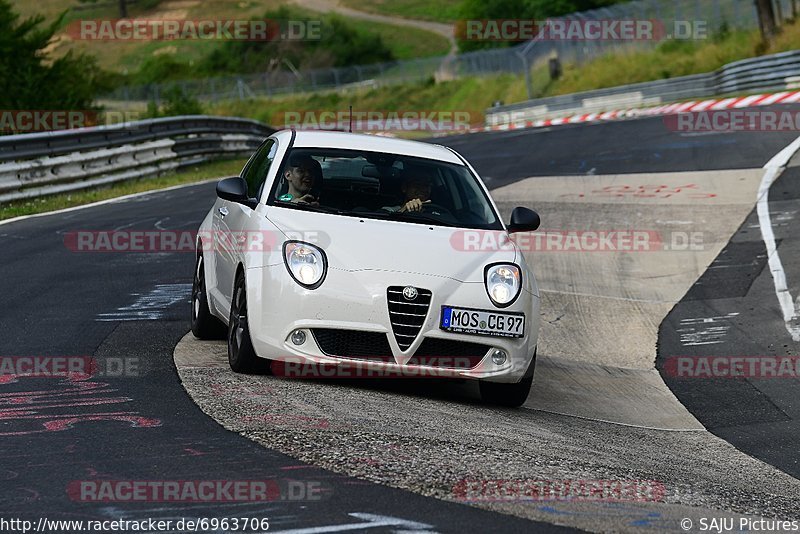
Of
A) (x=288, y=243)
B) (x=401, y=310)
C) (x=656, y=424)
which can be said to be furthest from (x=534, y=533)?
(x=656, y=424)

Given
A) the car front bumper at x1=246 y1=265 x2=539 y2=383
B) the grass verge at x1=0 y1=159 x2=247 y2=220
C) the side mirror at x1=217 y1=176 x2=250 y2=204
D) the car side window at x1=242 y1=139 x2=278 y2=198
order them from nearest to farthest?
1. the car front bumper at x1=246 y1=265 x2=539 y2=383
2. the side mirror at x1=217 y1=176 x2=250 y2=204
3. the car side window at x1=242 y1=139 x2=278 y2=198
4. the grass verge at x1=0 y1=159 x2=247 y2=220

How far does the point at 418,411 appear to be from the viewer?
7.45m

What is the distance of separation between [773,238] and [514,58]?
46579 millimetres

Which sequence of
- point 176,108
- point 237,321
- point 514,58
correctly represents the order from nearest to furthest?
point 237,321
point 176,108
point 514,58

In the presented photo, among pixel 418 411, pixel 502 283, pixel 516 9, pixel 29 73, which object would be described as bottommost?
pixel 418 411

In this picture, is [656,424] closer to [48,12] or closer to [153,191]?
[153,191]

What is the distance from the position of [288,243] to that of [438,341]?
108 cm

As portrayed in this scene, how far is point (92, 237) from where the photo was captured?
1558cm

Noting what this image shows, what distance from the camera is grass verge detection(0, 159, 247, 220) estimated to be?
1930cm

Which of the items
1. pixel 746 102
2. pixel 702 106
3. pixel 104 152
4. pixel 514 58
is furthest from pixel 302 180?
pixel 514 58

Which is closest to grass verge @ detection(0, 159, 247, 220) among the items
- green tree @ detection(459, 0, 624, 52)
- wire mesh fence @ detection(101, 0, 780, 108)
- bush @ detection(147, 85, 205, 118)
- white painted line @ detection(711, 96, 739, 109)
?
bush @ detection(147, 85, 205, 118)

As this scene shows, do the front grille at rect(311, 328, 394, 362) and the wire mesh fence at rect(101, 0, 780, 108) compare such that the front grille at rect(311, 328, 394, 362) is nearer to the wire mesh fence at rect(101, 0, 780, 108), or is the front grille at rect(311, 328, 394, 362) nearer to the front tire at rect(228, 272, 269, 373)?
the front tire at rect(228, 272, 269, 373)

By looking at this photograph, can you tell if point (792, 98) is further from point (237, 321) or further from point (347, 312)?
point (347, 312)

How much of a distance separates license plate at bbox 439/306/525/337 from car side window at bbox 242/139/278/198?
189 centimetres
